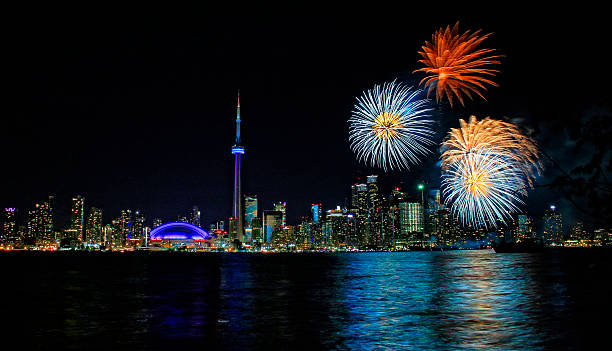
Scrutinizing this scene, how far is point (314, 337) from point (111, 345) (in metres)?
7.93

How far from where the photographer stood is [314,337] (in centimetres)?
2133

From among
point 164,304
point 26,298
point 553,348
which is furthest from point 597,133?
point 26,298

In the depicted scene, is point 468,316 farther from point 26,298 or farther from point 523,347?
point 26,298

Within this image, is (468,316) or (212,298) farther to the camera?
(212,298)

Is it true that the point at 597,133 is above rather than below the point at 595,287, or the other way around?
above

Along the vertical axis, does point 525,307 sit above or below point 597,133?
below

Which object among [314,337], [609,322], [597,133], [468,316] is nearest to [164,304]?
[314,337]

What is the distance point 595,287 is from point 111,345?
129 ft

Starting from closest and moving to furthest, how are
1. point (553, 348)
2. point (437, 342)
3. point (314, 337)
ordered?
point (553, 348) < point (437, 342) < point (314, 337)

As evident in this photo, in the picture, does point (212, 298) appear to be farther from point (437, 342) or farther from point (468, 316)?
point (437, 342)

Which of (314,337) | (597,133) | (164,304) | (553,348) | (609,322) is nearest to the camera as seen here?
(597,133)

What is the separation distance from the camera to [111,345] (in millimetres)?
20250

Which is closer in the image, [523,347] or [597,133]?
[597,133]

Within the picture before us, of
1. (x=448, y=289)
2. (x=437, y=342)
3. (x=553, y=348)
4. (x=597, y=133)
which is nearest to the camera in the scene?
(x=597, y=133)
